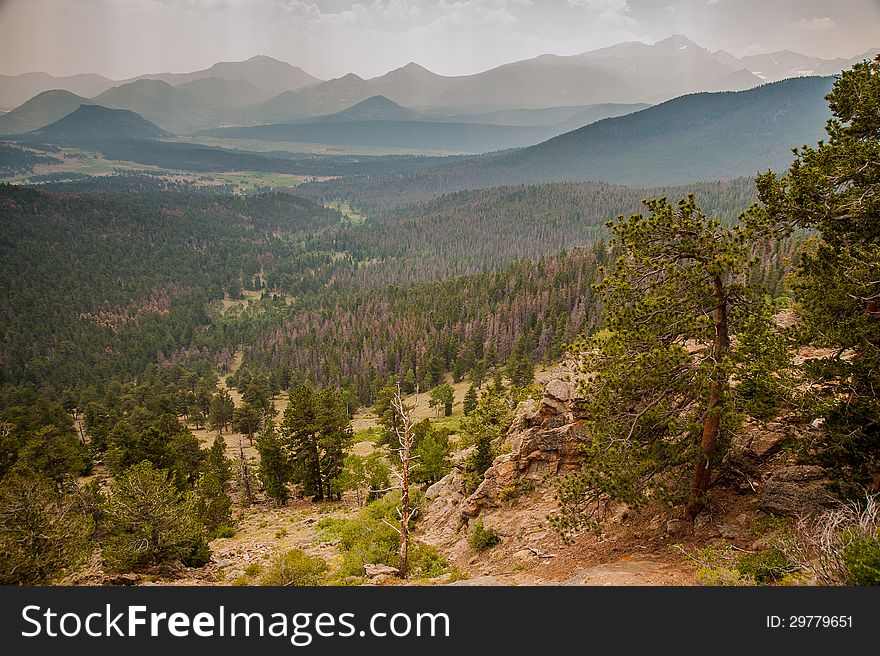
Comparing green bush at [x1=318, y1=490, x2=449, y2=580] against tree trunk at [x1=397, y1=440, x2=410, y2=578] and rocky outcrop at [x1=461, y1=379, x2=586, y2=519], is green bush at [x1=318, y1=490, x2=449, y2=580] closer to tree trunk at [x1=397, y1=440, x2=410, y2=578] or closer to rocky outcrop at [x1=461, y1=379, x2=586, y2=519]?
tree trunk at [x1=397, y1=440, x2=410, y2=578]

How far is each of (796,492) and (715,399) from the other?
3368mm

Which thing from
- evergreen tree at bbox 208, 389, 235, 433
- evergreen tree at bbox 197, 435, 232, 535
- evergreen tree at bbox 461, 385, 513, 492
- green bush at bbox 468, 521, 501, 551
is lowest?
evergreen tree at bbox 208, 389, 235, 433

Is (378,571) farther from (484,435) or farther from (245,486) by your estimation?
(245,486)

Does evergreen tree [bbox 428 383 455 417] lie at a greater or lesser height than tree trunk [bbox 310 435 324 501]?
lesser

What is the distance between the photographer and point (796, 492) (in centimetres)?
1128

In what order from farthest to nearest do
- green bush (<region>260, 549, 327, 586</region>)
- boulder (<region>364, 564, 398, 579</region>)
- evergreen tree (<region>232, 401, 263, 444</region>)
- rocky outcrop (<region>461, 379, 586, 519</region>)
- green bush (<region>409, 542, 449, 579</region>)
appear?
evergreen tree (<region>232, 401, 263, 444</region>) → rocky outcrop (<region>461, 379, 586, 519</region>) → green bush (<region>409, 542, 449, 579</region>) → green bush (<region>260, 549, 327, 586</region>) → boulder (<region>364, 564, 398, 579</region>)

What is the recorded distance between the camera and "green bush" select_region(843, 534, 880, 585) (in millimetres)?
6539

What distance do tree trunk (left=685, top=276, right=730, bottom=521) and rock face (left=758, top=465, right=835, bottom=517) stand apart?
5.06 feet

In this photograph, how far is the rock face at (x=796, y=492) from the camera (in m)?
10.7

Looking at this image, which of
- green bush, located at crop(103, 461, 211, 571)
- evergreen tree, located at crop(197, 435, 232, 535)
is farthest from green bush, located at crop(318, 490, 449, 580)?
evergreen tree, located at crop(197, 435, 232, 535)

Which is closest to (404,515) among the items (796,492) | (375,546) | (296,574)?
(296,574)

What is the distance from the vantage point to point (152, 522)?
20984 mm

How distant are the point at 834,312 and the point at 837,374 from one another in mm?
1429

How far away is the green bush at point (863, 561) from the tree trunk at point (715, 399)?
369 cm
